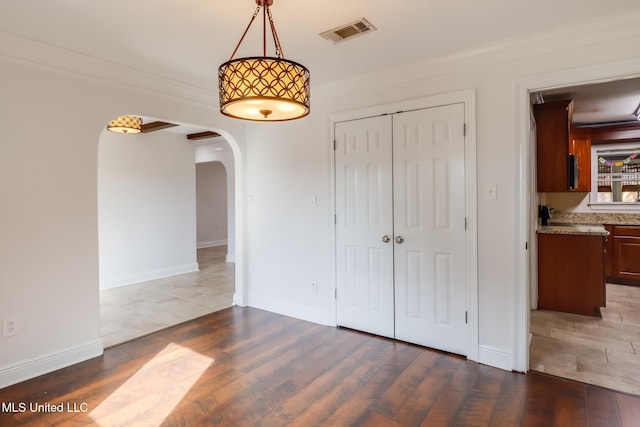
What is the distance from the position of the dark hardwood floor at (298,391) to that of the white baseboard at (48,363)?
0.21 ft

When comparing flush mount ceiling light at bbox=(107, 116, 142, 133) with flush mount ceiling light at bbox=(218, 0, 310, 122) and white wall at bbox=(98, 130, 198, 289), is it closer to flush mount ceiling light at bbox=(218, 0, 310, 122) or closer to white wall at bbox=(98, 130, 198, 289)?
white wall at bbox=(98, 130, 198, 289)

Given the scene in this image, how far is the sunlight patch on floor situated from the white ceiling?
247cm

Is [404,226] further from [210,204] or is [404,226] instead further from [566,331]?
[210,204]

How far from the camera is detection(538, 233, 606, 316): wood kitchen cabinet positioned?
155 inches

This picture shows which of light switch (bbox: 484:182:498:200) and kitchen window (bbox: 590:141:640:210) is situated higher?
kitchen window (bbox: 590:141:640:210)

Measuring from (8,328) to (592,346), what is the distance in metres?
4.70

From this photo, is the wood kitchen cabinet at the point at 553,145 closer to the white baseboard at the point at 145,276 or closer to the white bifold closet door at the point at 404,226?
the white bifold closet door at the point at 404,226

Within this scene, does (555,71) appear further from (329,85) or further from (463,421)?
(463,421)

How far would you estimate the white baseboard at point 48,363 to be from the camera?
258 cm

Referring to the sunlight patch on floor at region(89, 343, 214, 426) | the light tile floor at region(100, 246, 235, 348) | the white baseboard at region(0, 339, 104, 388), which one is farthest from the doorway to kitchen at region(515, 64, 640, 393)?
the white baseboard at region(0, 339, 104, 388)

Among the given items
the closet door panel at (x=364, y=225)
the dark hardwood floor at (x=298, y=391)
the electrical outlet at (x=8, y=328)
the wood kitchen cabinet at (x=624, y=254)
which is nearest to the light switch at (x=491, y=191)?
the closet door panel at (x=364, y=225)

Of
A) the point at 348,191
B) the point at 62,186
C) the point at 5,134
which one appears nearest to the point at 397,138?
the point at 348,191

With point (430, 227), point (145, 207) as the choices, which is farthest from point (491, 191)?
point (145, 207)

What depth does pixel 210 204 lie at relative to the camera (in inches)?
397
